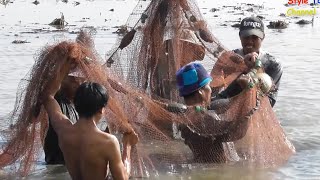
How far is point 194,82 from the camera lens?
5.86 m

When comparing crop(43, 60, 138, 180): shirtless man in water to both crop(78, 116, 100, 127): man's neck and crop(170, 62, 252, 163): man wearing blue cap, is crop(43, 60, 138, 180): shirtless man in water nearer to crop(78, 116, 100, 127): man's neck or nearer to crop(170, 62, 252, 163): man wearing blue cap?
crop(78, 116, 100, 127): man's neck

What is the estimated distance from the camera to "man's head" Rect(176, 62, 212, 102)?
5.88 m

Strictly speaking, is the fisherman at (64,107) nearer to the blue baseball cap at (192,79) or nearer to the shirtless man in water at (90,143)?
the blue baseball cap at (192,79)

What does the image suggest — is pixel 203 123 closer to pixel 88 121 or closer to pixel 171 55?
pixel 171 55

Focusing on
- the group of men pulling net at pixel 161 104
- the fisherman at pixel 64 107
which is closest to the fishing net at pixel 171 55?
the group of men pulling net at pixel 161 104

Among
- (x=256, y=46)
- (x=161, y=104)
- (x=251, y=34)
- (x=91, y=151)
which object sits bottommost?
(x=161, y=104)

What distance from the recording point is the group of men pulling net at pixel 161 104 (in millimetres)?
5414

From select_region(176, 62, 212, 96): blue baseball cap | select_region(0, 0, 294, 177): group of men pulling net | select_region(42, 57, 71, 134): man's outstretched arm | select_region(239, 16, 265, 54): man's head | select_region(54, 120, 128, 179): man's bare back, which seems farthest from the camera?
select_region(239, 16, 265, 54): man's head

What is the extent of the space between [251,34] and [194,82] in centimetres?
140

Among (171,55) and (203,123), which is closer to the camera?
(203,123)

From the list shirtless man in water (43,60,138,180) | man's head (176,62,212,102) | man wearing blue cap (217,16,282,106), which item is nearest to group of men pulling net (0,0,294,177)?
man's head (176,62,212,102)

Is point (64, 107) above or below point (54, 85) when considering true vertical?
below

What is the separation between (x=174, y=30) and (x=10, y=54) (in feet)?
27.7

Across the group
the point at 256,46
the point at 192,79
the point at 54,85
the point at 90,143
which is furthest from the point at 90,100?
the point at 256,46
